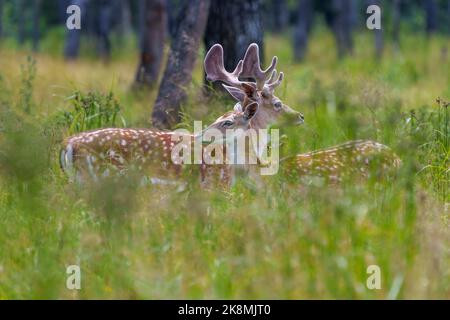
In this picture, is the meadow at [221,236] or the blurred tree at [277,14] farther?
the blurred tree at [277,14]

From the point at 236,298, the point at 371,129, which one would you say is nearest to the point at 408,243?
the point at 236,298

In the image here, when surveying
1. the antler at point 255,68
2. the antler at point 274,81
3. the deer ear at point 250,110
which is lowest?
the deer ear at point 250,110

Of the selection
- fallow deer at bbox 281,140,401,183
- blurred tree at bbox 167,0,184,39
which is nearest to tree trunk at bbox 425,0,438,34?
blurred tree at bbox 167,0,184,39

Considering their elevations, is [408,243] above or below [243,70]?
below

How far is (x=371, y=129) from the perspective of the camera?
7.38 m

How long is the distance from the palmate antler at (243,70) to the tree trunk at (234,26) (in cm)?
176

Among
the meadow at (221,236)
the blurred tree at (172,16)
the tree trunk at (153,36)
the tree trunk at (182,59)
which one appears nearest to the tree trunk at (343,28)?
the blurred tree at (172,16)

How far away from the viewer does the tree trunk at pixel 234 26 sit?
941cm

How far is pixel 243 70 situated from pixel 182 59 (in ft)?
6.00

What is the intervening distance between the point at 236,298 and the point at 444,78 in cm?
1207

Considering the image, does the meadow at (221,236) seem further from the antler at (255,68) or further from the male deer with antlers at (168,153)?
the antler at (255,68)

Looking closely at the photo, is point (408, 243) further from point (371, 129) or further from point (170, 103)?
point (170, 103)

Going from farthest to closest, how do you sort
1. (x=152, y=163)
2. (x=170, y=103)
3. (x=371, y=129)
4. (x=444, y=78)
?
(x=444, y=78)
(x=170, y=103)
(x=371, y=129)
(x=152, y=163)

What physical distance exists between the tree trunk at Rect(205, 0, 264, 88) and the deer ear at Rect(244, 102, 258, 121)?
8.42 ft
